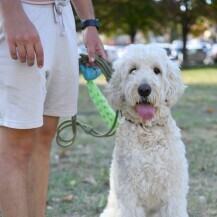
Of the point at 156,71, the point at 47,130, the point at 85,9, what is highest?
the point at 85,9

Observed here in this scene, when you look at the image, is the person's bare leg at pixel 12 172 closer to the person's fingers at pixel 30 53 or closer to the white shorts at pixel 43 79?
the white shorts at pixel 43 79

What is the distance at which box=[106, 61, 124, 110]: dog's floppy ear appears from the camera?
3240 mm

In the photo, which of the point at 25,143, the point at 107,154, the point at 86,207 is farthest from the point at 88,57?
the point at 107,154

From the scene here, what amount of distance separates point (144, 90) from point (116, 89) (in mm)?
336

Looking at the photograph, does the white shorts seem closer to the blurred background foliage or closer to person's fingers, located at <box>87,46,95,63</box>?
person's fingers, located at <box>87,46,95,63</box>

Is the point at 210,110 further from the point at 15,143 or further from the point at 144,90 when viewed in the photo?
the point at 15,143

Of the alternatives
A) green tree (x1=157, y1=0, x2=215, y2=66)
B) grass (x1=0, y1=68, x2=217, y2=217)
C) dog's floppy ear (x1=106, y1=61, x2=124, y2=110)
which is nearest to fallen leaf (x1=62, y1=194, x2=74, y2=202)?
grass (x1=0, y1=68, x2=217, y2=217)

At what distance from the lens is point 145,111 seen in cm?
305

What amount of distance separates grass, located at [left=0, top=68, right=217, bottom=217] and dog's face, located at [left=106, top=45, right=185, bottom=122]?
47.7 inches

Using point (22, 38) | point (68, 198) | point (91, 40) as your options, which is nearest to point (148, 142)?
point (91, 40)

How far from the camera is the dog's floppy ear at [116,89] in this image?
Result: 324cm

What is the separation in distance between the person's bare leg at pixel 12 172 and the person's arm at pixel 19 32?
40 cm

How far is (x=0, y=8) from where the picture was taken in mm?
2316

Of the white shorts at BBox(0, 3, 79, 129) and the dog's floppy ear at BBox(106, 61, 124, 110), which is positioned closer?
the white shorts at BBox(0, 3, 79, 129)
